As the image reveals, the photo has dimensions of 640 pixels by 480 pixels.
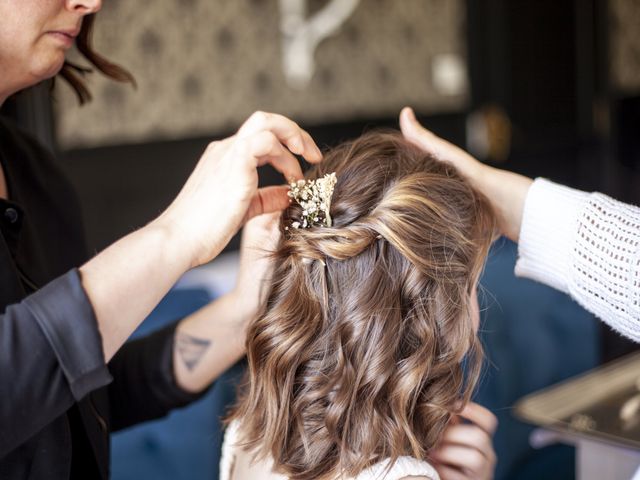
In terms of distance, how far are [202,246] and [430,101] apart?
3037mm

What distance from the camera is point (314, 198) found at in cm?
109

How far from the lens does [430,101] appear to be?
3.75 m

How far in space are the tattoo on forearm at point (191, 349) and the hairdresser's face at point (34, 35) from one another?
0.49m

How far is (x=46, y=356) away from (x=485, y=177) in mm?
764

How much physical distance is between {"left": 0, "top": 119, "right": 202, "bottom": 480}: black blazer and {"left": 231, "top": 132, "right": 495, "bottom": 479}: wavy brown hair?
0.26 meters

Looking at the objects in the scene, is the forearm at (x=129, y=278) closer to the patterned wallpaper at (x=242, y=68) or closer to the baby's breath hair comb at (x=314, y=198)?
the baby's breath hair comb at (x=314, y=198)

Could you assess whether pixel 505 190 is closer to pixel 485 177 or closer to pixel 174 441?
pixel 485 177

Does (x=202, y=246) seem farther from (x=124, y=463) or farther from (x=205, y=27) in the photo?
(x=205, y=27)

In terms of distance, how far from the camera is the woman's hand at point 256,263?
1204mm

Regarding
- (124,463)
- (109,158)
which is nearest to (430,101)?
(109,158)

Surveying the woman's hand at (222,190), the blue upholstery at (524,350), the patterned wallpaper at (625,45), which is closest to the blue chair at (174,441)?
the blue upholstery at (524,350)

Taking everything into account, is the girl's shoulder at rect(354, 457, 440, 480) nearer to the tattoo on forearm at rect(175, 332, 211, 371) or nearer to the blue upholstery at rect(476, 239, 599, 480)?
the tattoo on forearm at rect(175, 332, 211, 371)

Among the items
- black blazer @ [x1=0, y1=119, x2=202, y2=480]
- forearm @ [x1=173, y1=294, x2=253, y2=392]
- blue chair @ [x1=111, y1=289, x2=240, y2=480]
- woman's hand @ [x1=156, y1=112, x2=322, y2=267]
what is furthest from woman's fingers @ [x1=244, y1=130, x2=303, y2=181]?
blue chair @ [x1=111, y1=289, x2=240, y2=480]

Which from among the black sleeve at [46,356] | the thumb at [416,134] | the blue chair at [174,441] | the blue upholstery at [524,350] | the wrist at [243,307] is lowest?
the blue upholstery at [524,350]
